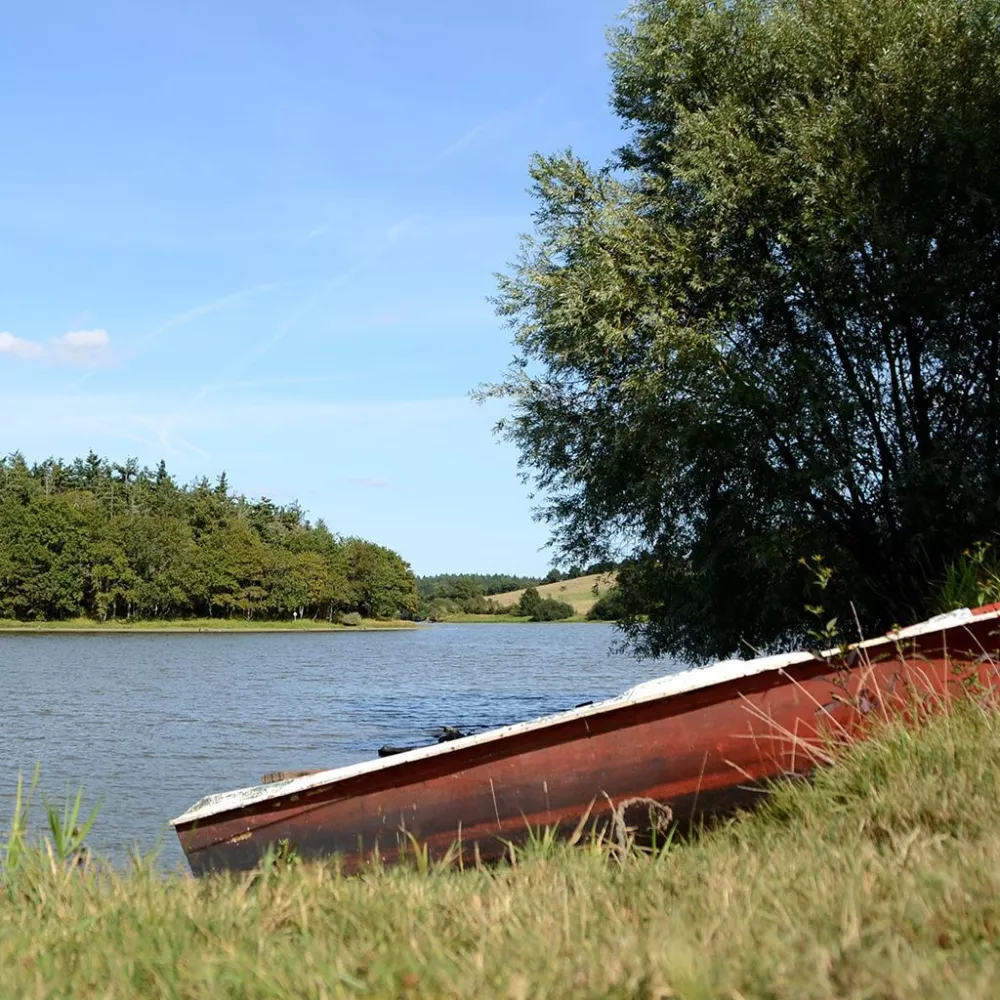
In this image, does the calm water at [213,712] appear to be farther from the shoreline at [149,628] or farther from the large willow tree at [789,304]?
the shoreline at [149,628]

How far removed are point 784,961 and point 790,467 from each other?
41.1 ft

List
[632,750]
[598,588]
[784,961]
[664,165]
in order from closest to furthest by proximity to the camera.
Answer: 1. [784,961]
2. [632,750]
3. [664,165]
4. [598,588]

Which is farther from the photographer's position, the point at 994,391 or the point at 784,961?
the point at 994,391

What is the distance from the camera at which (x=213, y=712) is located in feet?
77.0

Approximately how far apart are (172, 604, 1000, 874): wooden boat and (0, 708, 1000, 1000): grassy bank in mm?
1088

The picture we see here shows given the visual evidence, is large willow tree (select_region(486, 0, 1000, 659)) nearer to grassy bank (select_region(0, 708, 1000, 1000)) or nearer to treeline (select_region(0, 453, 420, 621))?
grassy bank (select_region(0, 708, 1000, 1000))

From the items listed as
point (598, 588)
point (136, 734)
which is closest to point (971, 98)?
point (598, 588)

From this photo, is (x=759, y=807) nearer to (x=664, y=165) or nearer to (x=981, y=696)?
(x=981, y=696)

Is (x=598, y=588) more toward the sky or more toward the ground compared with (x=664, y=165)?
more toward the ground

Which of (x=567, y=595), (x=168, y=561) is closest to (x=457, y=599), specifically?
(x=567, y=595)

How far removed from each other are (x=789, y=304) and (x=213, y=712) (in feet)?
49.6

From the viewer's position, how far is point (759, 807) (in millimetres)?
4848

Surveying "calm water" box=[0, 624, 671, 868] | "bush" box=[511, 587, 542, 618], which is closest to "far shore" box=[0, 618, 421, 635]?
"bush" box=[511, 587, 542, 618]

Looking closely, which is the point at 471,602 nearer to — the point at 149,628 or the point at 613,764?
the point at 149,628
